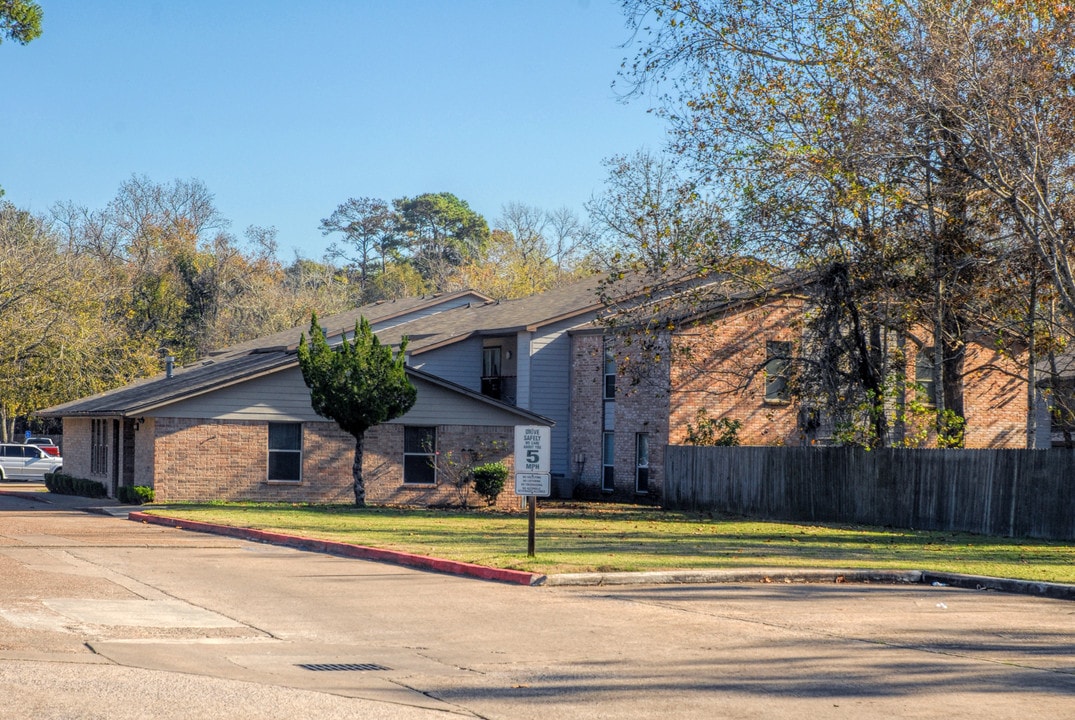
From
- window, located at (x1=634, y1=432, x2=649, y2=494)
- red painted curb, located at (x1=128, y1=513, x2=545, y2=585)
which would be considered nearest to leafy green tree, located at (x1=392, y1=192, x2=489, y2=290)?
window, located at (x1=634, y1=432, x2=649, y2=494)

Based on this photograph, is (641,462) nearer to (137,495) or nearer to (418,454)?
(418,454)

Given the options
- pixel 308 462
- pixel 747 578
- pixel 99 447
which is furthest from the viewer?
pixel 99 447

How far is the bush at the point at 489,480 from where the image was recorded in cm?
3588

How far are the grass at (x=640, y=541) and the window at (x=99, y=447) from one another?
26.4 feet

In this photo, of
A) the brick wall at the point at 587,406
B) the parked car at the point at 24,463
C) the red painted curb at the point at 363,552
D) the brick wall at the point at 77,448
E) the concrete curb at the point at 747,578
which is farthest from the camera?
the parked car at the point at 24,463

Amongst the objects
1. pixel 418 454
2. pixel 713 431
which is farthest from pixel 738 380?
pixel 418 454

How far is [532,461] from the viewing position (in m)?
18.0

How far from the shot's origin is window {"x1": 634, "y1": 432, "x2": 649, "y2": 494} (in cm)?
3931

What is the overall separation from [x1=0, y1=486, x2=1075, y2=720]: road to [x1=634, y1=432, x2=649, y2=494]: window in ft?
73.2

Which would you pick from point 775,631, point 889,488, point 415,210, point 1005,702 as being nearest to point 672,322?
point 889,488

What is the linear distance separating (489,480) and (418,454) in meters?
2.27

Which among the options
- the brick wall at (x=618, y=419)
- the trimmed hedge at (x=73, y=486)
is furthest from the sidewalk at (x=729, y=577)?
the trimmed hedge at (x=73, y=486)

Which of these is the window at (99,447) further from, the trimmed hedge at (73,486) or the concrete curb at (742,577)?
the concrete curb at (742,577)

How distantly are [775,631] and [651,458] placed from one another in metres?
27.1
